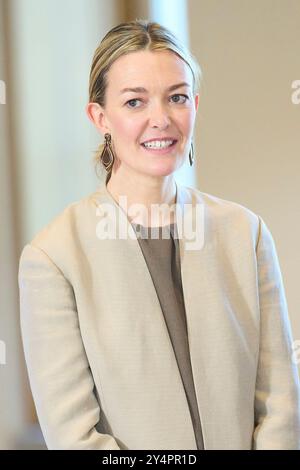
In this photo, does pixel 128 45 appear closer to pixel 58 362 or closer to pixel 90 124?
pixel 90 124

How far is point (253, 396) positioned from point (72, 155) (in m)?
0.68

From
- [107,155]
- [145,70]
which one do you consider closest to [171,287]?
[107,155]

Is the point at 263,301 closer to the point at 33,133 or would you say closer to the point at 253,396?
the point at 253,396

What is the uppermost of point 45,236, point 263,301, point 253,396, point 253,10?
point 253,10

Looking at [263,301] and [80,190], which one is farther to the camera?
[80,190]

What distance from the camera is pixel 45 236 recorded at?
125 cm

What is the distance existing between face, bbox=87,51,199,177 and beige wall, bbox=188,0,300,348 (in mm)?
322

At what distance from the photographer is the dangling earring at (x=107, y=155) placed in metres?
1.33

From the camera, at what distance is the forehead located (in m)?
1.23

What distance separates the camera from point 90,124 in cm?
154

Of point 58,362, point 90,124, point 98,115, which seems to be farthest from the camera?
point 90,124

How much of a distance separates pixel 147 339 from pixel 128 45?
557 mm

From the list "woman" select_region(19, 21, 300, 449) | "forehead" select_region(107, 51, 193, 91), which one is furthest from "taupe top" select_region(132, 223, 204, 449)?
"forehead" select_region(107, 51, 193, 91)
